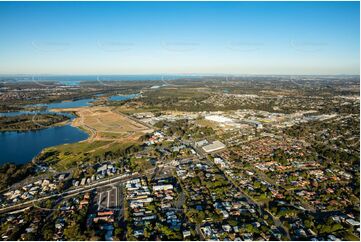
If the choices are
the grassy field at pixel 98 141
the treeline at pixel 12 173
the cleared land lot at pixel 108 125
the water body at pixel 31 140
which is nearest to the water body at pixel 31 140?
the water body at pixel 31 140

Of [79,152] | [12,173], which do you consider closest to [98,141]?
[79,152]

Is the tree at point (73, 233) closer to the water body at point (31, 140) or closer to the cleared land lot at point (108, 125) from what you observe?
the water body at point (31, 140)

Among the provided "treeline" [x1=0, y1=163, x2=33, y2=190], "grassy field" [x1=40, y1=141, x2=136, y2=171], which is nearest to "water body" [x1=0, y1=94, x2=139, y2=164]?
"grassy field" [x1=40, y1=141, x2=136, y2=171]

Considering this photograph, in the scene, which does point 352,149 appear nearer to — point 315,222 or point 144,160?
point 315,222

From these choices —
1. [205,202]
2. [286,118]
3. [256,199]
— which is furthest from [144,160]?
[286,118]

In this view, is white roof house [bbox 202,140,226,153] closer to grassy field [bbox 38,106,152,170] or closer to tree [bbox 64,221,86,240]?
grassy field [bbox 38,106,152,170]

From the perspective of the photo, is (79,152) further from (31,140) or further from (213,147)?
(213,147)
